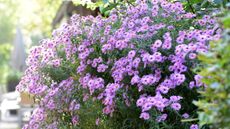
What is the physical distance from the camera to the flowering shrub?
2.75m

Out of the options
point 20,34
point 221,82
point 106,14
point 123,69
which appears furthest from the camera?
point 20,34

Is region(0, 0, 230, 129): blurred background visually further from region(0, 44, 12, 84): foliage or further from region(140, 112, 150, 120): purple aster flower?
region(0, 44, 12, 84): foliage

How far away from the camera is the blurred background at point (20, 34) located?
30.1 feet

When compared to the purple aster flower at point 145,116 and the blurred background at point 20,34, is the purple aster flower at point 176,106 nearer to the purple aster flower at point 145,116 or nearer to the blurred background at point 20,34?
the purple aster flower at point 145,116

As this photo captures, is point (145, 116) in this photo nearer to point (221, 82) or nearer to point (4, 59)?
point (221, 82)

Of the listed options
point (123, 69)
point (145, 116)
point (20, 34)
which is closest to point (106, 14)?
point (123, 69)

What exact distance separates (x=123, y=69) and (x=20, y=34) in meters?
14.3

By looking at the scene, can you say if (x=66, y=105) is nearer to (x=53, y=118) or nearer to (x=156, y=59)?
(x=53, y=118)

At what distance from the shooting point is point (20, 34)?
16797mm

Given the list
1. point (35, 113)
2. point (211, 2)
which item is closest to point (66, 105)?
point (35, 113)

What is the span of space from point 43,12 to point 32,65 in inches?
851

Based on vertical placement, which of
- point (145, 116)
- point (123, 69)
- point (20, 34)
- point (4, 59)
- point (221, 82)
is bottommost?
point (4, 59)

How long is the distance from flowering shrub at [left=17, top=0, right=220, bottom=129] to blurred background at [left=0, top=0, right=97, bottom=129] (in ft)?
1.72

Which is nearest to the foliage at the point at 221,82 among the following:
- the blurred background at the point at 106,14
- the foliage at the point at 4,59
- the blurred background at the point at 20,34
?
the blurred background at the point at 106,14
